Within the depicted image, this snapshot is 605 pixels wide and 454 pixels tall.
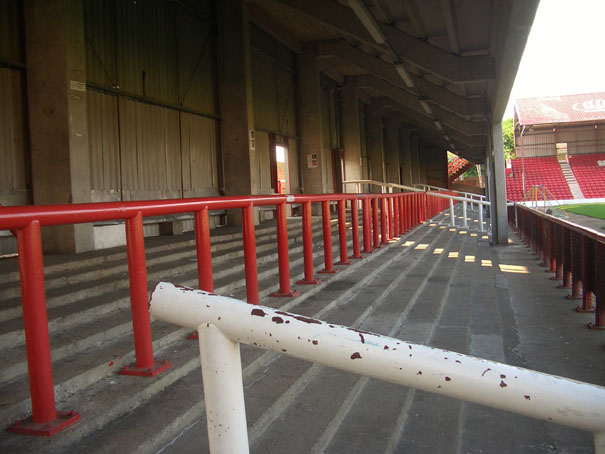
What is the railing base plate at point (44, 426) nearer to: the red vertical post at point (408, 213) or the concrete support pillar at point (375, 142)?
the red vertical post at point (408, 213)

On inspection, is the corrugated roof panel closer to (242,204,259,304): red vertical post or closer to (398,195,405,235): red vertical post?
(398,195,405,235): red vertical post

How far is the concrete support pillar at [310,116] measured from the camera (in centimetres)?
1627

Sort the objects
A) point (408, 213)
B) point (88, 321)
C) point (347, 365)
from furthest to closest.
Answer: point (408, 213), point (88, 321), point (347, 365)

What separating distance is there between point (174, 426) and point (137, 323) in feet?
2.12

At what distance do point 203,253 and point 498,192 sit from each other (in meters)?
9.39

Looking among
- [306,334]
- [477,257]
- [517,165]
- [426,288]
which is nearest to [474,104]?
[477,257]

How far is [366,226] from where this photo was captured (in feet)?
25.4

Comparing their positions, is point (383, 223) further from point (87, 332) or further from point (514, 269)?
point (87, 332)

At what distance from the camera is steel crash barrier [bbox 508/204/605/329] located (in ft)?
14.7

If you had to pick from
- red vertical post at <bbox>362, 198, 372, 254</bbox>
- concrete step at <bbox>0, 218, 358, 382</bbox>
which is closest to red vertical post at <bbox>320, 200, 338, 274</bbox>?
concrete step at <bbox>0, 218, 358, 382</bbox>

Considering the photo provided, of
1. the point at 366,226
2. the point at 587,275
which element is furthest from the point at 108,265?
the point at 587,275

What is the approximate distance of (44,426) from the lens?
7.11 ft

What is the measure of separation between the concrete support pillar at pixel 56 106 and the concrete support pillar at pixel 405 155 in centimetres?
2808

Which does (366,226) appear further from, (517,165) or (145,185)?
(517,165)
